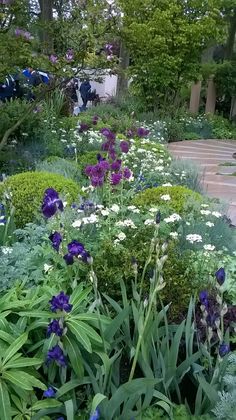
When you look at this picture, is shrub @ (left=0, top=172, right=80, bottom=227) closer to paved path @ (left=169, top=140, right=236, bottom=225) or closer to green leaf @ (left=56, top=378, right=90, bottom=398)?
paved path @ (left=169, top=140, right=236, bottom=225)

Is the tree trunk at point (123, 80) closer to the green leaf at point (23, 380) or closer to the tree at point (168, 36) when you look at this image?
the tree at point (168, 36)

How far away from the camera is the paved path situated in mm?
6789

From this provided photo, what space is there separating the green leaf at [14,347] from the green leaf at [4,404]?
13 centimetres

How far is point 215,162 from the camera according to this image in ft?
33.4

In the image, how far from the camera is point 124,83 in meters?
17.9

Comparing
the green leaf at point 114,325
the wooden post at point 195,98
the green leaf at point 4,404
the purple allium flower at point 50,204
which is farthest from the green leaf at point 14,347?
the wooden post at point 195,98

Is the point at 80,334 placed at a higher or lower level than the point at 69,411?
higher

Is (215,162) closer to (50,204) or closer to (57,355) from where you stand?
(50,204)

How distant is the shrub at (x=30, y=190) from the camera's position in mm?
4199

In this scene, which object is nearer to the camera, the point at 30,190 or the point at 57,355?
the point at 57,355

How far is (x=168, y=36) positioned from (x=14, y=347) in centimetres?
1377

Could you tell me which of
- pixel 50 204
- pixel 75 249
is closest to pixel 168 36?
pixel 50 204

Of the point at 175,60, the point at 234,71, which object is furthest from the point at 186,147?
the point at 234,71

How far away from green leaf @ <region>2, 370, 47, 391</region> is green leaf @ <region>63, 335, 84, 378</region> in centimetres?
16
